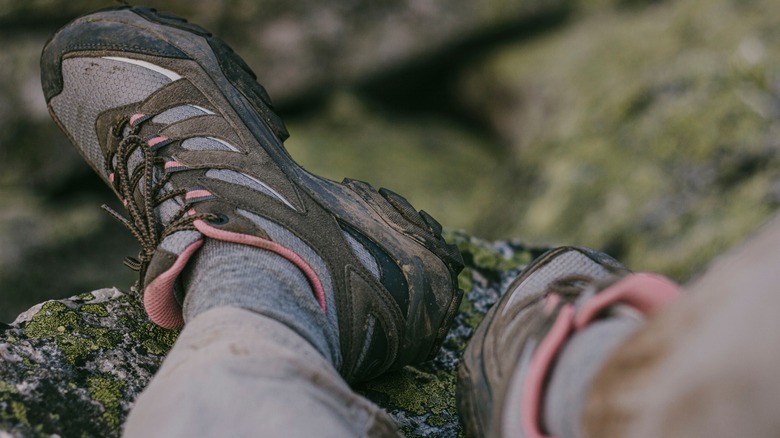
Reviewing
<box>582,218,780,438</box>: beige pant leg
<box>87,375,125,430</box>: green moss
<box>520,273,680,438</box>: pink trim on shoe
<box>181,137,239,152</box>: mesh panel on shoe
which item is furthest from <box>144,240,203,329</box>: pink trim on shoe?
<box>582,218,780,438</box>: beige pant leg

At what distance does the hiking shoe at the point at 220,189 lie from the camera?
127cm

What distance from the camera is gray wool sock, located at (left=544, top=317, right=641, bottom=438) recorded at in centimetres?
82

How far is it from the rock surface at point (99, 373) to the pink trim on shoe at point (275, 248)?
0.90ft

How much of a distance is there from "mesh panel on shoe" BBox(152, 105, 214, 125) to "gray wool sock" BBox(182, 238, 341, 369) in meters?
0.46

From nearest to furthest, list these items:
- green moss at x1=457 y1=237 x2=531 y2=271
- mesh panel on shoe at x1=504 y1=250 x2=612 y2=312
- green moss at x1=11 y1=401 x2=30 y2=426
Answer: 1. green moss at x1=11 y1=401 x2=30 y2=426
2. mesh panel on shoe at x1=504 y1=250 x2=612 y2=312
3. green moss at x1=457 y1=237 x2=531 y2=271

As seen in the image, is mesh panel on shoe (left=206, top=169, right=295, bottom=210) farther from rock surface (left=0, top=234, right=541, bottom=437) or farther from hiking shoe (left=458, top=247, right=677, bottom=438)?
hiking shoe (left=458, top=247, right=677, bottom=438)

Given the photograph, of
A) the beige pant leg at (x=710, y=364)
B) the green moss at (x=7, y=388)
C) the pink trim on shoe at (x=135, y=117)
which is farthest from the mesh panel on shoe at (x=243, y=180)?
the beige pant leg at (x=710, y=364)

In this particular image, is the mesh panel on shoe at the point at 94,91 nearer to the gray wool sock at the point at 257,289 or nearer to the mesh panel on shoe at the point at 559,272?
the gray wool sock at the point at 257,289

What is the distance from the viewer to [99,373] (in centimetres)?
125

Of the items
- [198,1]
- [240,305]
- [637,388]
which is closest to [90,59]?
Result: [240,305]

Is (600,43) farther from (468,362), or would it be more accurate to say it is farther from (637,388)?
(637,388)

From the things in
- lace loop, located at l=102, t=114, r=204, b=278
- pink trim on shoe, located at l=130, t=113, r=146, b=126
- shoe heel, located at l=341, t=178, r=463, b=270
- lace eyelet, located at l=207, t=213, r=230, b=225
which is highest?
shoe heel, located at l=341, t=178, r=463, b=270

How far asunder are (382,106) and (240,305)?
3080 mm

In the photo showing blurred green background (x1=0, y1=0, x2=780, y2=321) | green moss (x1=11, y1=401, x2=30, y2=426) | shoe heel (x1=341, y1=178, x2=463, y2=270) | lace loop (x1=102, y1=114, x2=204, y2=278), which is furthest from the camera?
blurred green background (x1=0, y1=0, x2=780, y2=321)
